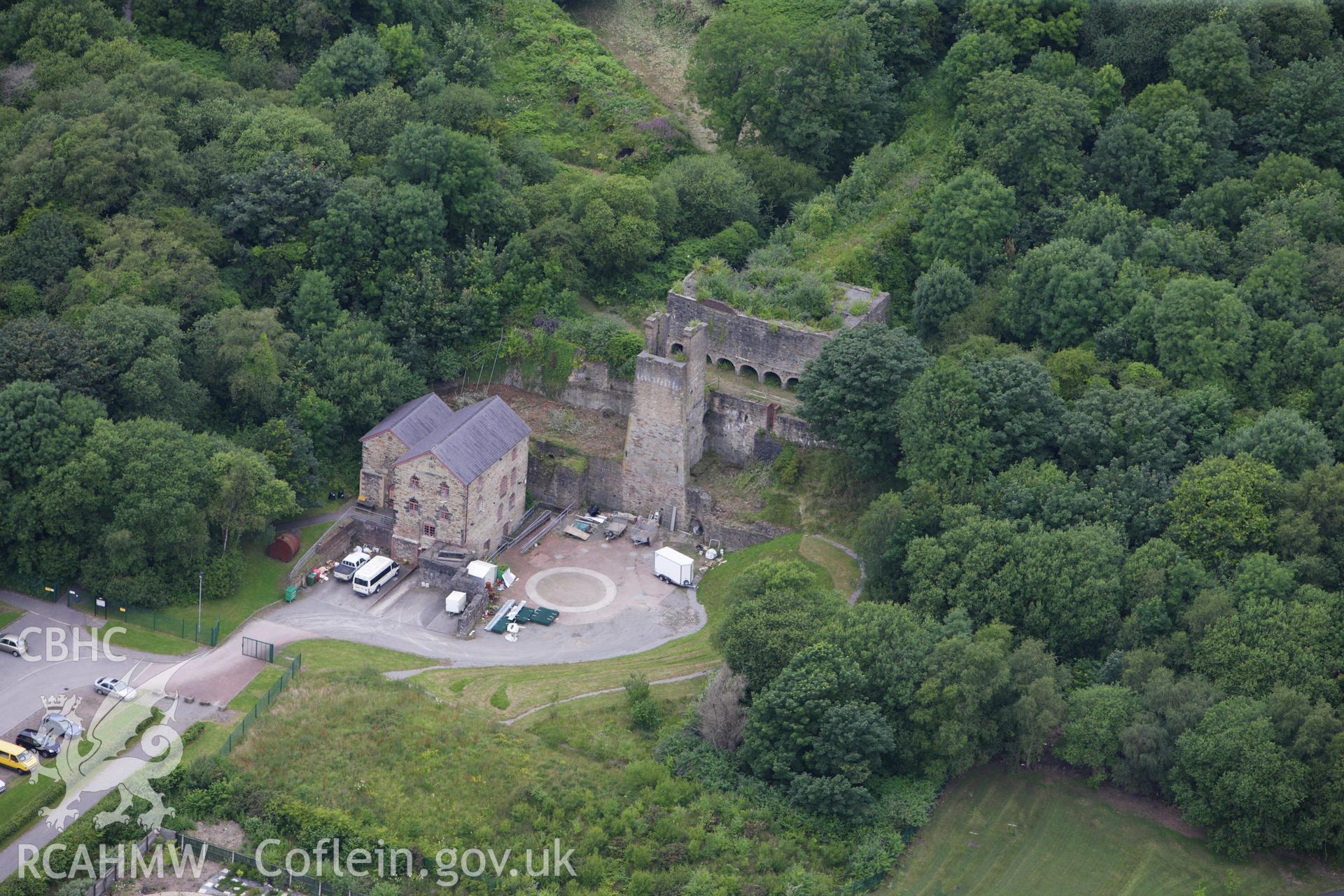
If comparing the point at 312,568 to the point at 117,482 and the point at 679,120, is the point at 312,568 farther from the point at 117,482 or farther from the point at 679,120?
the point at 679,120

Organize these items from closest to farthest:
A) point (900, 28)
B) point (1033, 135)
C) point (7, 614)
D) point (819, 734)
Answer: point (819, 734) → point (7, 614) → point (1033, 135) → point (900, 28)

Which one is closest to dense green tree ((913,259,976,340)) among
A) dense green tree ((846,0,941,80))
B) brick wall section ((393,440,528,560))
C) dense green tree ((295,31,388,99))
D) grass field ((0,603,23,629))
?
dense green tree ((846,0,941,80))

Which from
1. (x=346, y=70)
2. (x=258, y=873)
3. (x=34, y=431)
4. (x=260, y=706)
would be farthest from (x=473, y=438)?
(x=346, y=70)

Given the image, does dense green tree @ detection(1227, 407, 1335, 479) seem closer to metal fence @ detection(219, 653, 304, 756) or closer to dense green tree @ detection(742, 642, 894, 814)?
dense green tree @ detection(742, 642, 894, 814)

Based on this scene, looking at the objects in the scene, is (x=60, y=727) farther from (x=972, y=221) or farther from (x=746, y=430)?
(x=972, y=221)

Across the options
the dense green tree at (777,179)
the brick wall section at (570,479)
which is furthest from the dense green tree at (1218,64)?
the brick wall section at (570,479)

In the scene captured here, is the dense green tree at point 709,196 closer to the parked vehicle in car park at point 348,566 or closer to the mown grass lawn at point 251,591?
the parked vehicle in car park at point 348,566
